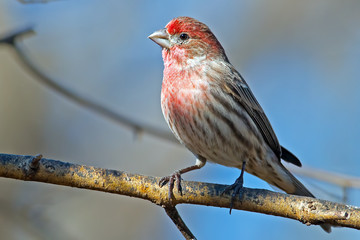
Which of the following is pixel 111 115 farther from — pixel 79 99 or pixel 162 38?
pixel 162 38

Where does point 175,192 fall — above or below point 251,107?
below

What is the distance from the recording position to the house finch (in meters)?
5.64

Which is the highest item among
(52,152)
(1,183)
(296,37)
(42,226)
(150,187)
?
(296,37)

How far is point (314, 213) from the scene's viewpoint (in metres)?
4.23

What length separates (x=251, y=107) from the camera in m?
6.09

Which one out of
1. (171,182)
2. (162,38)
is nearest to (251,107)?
(162,38)

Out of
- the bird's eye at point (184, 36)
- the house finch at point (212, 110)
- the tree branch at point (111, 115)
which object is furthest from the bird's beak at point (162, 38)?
the tree branch at point (111, 115)

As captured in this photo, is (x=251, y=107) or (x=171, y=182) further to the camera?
(x=251, y=107)

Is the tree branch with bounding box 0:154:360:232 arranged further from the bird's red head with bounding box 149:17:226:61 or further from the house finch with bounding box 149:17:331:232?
the bird's red head with bounding box 149:17:226:61

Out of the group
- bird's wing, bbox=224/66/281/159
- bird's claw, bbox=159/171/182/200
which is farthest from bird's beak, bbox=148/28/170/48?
bird's claw, bbox=159/171/182/200

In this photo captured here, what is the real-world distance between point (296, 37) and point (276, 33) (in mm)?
428

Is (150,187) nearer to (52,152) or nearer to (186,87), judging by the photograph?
(186,87)

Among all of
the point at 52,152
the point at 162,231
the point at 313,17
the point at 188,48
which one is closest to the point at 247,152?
the point at 188,48

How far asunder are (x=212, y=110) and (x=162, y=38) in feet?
4.13
